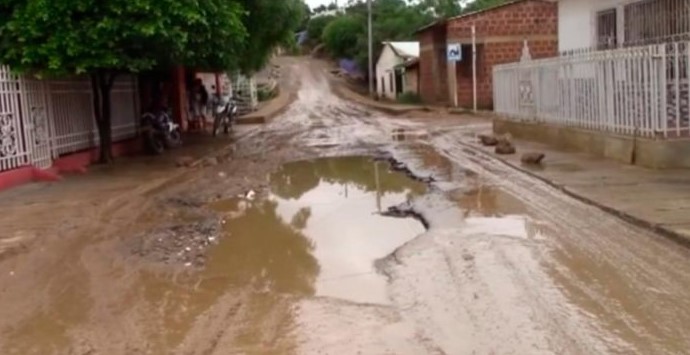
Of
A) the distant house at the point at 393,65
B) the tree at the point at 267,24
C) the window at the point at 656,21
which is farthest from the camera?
the distant house at the point at 393,65

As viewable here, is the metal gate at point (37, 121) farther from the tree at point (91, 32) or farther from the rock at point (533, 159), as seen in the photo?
the rock at point (533, 159)

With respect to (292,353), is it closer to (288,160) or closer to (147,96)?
(288,160)

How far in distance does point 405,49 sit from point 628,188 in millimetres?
46533

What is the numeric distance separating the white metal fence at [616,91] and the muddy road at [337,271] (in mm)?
2126

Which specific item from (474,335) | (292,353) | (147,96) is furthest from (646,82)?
(147,96)

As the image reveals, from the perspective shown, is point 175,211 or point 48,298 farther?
point 175,211

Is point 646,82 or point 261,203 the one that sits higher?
point 646,82

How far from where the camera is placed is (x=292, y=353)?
202 inches

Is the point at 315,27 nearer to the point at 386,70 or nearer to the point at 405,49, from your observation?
the point at 386,70

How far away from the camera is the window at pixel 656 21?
48.5 ft

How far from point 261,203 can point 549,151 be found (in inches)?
259

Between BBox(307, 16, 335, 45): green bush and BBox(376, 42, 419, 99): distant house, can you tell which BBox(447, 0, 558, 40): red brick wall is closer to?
BBox(376, 42, 419, 99): distant house

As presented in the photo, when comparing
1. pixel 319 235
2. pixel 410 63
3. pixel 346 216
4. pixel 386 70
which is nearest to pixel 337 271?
pixel 319 235

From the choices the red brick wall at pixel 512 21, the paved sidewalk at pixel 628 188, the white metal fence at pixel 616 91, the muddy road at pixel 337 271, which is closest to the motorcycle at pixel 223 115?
the white metal fence at pixel 616 91
